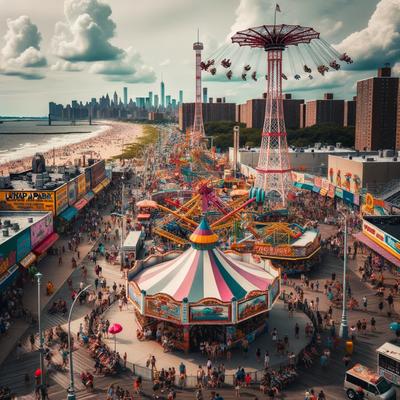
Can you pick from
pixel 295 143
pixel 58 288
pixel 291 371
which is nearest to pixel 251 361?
pixel 291 371

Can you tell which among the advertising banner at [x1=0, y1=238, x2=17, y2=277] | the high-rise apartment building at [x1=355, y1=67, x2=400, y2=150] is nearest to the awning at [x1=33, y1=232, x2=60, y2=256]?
the advertising banner at [x1=0, y1=238, x2=17, y2=277]

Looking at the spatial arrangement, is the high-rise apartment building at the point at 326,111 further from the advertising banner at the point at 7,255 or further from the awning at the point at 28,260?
the advertising banner at the point at 7,255

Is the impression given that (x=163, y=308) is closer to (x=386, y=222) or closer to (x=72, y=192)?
(x=386, y=222)

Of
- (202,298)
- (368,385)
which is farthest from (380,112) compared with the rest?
(368,385)

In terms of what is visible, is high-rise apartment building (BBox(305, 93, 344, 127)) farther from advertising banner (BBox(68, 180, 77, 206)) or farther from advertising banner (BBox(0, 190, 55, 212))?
advertising banner (BBox(0, 190, 55, 212))

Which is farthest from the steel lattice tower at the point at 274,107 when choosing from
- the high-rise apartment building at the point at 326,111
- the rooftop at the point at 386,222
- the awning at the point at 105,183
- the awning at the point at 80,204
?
the high-rise apartment building at the point at 326,111

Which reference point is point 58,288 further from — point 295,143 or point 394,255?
point 295,143
